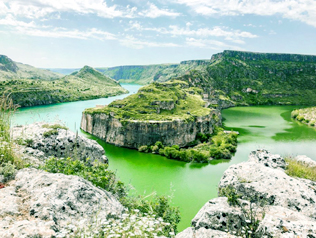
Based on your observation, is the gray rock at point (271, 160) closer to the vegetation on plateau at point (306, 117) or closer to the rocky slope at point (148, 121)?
the rocky slope at point (148, 121)

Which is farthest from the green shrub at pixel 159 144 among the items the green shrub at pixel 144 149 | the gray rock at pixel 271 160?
the gray rock at pixel 271 160

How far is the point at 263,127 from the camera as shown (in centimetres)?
7100

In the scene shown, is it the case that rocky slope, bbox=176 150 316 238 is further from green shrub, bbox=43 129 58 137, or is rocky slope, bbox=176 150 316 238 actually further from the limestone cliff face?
the limestone cliff face

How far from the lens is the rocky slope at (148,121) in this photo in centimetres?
4916

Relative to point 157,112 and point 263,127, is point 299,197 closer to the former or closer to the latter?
point 157,112

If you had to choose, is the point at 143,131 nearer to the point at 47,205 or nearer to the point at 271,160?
the point at 271,160

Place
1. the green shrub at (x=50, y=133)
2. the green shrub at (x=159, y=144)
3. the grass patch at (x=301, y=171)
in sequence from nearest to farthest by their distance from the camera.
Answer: the green shrub at (x=50, y=133), the grass patch at (x=301, y=171), the green shrub at (x=159, y=144)

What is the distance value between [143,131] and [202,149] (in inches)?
514

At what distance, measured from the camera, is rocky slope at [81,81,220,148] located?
4916cm

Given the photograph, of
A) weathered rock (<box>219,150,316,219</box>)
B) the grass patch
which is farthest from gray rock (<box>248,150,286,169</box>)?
weathered rock (<box>219,150,316,219</box>)

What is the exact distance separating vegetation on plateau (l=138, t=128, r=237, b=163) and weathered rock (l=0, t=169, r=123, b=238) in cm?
3544

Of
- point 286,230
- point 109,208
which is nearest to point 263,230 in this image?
point 286,230

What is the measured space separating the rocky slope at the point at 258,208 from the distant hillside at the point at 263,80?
116 meters

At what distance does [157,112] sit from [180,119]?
9.43 m
